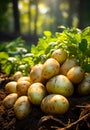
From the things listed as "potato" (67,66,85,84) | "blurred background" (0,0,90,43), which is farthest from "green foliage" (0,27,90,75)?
"blurred background" (0,0,90,43)

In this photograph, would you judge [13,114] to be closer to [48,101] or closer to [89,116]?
[48,101]

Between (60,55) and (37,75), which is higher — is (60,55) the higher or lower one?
the higher one

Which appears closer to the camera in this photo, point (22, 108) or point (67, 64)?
point (22, 108)

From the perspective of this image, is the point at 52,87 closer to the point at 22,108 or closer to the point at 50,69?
the point at 50,69

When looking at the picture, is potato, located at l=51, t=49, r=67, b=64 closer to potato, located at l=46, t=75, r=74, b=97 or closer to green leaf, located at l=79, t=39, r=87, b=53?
green leaf, located at l=79, t=39, r=87, b=53

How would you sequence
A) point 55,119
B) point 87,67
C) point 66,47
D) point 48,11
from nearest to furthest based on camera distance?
point 55,119 < point 87,67 < point 66,47 < point 48,11

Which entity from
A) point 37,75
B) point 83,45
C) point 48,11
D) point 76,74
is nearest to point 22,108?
point 37,75

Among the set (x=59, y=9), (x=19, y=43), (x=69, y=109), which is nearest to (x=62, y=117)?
(x=69, y=109)

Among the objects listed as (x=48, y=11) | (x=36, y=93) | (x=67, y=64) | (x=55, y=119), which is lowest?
(x=48, y=11)
